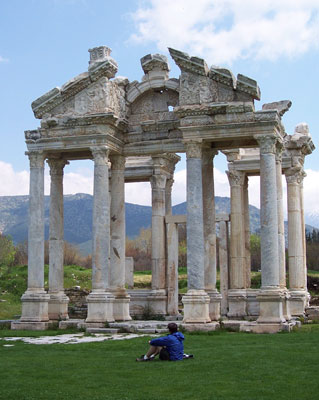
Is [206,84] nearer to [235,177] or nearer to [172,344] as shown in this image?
[235,177]

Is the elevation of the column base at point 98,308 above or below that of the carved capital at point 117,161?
below

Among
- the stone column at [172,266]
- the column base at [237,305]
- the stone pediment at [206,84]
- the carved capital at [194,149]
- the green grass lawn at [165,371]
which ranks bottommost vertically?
the green grass lawn at [165,371]

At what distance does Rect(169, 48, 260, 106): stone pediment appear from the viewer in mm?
24859

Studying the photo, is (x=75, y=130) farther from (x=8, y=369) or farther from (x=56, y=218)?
(x=8, y=369)

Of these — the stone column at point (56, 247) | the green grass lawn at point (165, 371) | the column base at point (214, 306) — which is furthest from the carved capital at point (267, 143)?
the stone column at point (56, 247)

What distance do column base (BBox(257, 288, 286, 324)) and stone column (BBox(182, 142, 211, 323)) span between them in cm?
200

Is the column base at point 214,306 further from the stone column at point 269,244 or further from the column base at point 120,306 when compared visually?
the column base at point 120,306

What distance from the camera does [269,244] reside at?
23.8 metres

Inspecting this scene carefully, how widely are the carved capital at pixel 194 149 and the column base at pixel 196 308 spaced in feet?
16.9

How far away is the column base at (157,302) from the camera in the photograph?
31.3 m

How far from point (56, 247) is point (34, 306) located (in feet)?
10.0

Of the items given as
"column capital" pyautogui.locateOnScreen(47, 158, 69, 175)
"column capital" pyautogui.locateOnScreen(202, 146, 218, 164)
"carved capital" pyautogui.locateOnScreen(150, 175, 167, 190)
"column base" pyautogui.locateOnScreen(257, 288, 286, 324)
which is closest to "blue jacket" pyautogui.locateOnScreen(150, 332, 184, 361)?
"column base" pyautogui.locateOnScreen(257, 288, 286, 324)

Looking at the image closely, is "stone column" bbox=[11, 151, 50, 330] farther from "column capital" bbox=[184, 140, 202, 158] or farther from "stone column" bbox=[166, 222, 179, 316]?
"stone column" bbox=[166, 222, 179, 316]

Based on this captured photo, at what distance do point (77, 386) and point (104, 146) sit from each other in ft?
47.0
